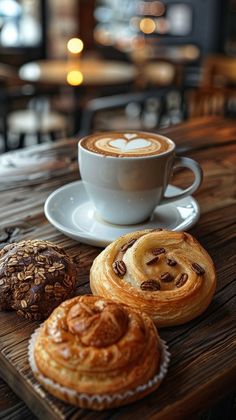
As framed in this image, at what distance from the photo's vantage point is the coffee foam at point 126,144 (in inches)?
38.5

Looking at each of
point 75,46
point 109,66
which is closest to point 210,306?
point 75,46

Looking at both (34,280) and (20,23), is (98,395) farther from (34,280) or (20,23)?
(20,23)

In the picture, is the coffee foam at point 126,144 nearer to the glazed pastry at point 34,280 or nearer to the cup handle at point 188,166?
the cup handle at point 188,166

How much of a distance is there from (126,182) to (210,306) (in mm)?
297

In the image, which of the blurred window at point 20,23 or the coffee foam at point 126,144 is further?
the blurred window at point 20,23

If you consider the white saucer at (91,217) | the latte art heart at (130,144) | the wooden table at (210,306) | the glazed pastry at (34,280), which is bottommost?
the wooden table at (210,306)

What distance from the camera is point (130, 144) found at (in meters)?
1.02

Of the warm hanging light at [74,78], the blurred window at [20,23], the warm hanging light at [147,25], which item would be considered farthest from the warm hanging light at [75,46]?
the warm hanging light at [147,25]

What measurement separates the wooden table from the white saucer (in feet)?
0.08

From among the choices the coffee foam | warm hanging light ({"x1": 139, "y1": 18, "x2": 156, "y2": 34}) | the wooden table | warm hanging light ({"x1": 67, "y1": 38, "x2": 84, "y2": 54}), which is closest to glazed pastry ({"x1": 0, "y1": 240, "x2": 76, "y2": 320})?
the wooden table

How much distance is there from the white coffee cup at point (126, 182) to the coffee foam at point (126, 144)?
0.01 m

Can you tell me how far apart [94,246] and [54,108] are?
3172 mm

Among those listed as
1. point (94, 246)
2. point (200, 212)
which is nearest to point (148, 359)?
point (94, 246)

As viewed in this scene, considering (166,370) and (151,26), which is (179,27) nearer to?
(151,26)
